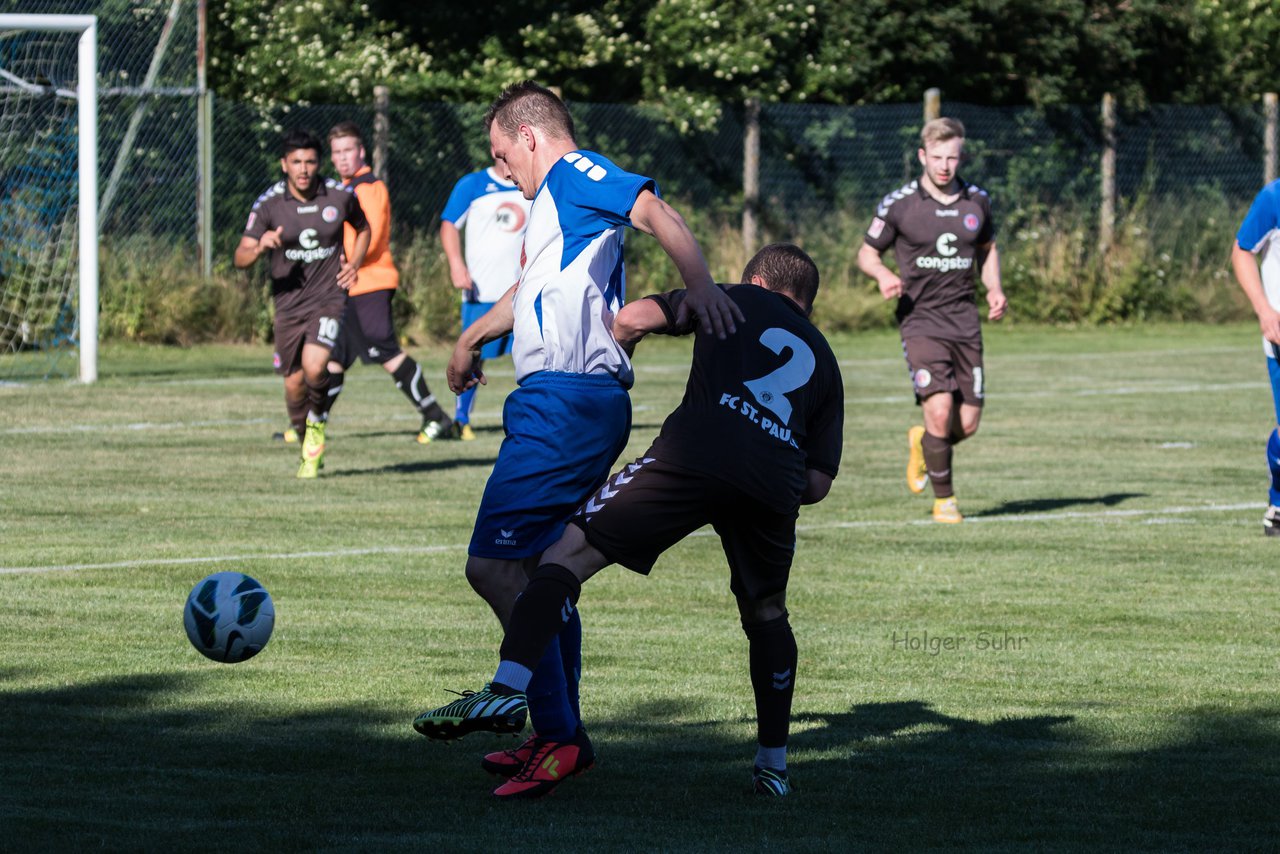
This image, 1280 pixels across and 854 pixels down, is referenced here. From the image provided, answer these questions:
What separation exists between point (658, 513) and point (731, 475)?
9.1 inches

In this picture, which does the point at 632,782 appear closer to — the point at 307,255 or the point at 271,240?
the point at 271,240

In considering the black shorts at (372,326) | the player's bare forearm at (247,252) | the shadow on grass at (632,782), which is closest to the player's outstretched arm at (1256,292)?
the shadow on grass at (632,782)

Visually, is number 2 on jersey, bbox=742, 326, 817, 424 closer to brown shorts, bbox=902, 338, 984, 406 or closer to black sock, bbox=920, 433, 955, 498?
brown shorts, bbox=902, 338, 984, 406

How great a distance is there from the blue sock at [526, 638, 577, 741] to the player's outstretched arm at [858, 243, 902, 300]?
5.59m

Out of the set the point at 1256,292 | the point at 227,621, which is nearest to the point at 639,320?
the point at 227,621

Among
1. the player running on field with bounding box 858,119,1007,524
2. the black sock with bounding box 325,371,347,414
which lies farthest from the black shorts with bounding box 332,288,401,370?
the player running on field with bounding box 858,119,1007,524

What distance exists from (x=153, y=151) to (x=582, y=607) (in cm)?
1601

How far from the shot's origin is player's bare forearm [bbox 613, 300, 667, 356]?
5418mm

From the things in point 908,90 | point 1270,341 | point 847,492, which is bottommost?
point 847,492

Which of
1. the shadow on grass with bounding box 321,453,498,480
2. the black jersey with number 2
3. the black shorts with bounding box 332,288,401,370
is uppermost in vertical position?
the black jersey with number 2

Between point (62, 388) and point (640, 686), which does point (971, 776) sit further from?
point (62, 388)

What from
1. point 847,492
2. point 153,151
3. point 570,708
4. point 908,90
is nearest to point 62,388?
point 153,151

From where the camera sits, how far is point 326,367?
13.3 meters

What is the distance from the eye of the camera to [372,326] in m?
15.3
